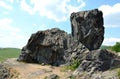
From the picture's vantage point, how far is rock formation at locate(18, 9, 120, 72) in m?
41.4

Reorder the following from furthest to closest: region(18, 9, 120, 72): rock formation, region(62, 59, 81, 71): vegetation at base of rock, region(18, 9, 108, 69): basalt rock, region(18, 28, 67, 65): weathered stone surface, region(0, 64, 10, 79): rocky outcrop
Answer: region(18, 28, 67, 65): weathered stone surface
region(18, 9, 108, 69): basalt rock
region(0, 64, 10, 79): rocky outcrop
region(62, 59, 81, 71): vegetation at base of rock
region(18, 9, 120, 72): rock formation

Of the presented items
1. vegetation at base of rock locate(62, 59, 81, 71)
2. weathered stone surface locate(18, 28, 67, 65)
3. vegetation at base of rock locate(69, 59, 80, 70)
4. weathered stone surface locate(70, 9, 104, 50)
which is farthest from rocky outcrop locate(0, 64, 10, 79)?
weathered stone surface locate(70, 9, 104, 50)

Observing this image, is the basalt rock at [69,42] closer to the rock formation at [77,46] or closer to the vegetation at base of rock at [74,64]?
the rock formation at [77,46]

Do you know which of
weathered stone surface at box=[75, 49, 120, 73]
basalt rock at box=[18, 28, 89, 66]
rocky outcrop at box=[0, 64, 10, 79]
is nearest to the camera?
weathered stone surface at box=[75, 49, 120, 73]

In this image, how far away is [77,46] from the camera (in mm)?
48844

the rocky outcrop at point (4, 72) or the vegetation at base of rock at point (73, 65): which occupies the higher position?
the vegetation at base of rock at point (73, 65)

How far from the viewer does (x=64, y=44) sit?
169 ft

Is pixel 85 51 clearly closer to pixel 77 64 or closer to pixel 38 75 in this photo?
pixel 77 64

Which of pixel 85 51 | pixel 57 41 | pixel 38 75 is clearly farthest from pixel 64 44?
pixel 38 75

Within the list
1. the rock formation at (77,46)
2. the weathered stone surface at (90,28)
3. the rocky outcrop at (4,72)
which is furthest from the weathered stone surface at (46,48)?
the rocky outcrop at (4,72)

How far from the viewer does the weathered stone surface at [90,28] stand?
151ft

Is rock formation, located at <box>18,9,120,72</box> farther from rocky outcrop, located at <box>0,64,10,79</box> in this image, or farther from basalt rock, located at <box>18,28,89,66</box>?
rocky outcrop, located at <box>0,64,10,79</box>

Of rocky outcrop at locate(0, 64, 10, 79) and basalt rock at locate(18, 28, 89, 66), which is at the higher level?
basalt rock at locate(18, 28, 89, 66)

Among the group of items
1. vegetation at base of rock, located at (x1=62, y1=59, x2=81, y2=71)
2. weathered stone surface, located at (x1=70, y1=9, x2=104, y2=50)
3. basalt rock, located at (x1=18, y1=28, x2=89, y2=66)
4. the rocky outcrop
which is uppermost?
weathered stone surface, located at (x1=70, y1=9, x2=104, y2=50)
